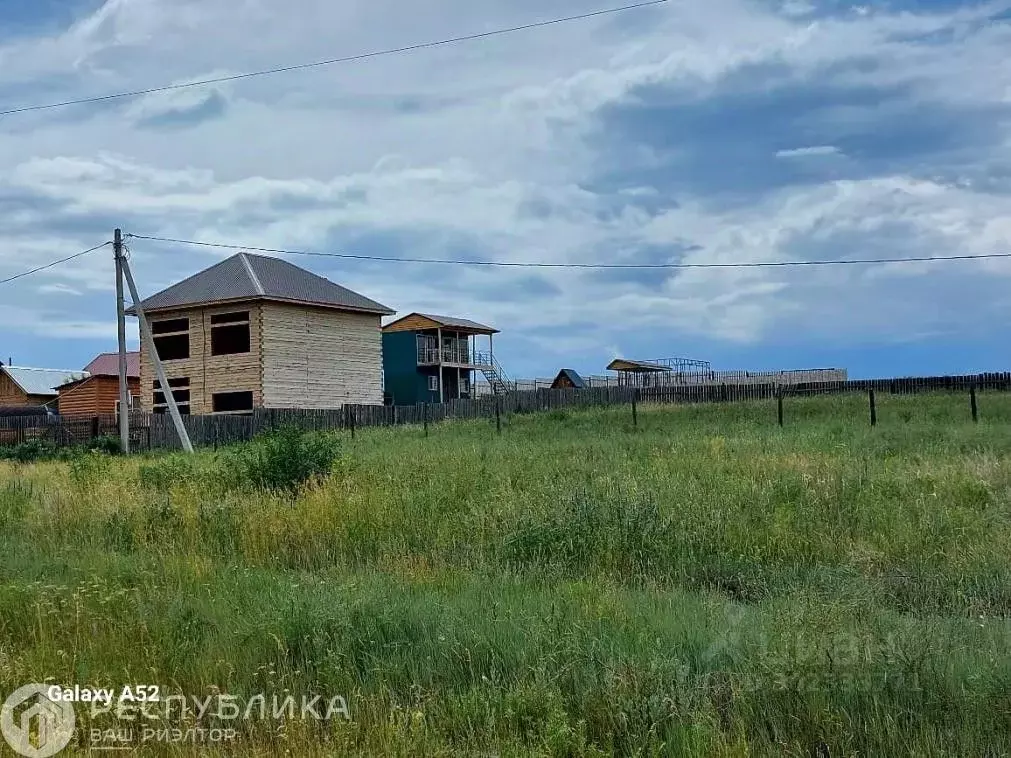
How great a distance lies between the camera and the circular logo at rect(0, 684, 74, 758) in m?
4.53

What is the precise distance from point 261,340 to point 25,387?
82.1 feet

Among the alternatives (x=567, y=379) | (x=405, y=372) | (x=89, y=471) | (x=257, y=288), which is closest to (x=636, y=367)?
(x=567, y=379)

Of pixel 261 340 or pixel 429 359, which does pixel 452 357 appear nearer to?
pixel 429 359

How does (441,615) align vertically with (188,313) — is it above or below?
below

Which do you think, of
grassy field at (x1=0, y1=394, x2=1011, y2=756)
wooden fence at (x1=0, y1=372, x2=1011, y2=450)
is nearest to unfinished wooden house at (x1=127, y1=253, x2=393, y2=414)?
wooden fence at (x1=0, y1=372, x2=1011, y2=450)

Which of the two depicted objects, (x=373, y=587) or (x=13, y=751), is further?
(x=373, y=587)

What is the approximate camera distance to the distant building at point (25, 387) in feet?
184

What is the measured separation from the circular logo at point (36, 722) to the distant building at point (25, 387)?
5526 centimetres

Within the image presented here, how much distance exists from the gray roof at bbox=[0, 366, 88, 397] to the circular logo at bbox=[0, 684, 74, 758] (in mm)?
54507

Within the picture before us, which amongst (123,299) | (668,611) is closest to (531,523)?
(668,611)

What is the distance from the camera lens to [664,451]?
16922 millimetres

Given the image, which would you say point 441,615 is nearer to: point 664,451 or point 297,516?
point 297,516

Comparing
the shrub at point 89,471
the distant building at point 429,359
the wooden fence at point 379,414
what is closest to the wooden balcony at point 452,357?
the distant building at point 429,359

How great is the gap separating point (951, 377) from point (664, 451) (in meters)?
24.1
